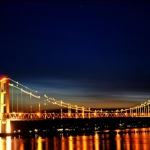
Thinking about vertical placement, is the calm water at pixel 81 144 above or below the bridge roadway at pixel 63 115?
below

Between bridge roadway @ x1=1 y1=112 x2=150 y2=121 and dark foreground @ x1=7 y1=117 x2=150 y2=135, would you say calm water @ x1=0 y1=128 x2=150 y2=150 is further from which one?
dark foreground @ x1=7 y1=117 x2=150 y2=135

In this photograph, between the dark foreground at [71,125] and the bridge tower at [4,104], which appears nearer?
the bridge tower at [4,104]

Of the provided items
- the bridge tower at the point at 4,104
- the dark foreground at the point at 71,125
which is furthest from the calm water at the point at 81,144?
the dark foreground at the point at 71,125

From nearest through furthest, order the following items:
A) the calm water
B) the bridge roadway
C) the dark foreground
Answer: the calm water → the bridge roadway → the dark foreground

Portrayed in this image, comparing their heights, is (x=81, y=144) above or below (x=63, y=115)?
below

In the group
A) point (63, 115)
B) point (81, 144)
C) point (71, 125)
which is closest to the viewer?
point (81, 144)

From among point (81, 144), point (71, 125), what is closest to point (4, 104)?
point (81, 144)

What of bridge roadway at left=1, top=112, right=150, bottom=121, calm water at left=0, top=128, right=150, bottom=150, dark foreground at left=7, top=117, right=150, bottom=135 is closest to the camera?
calm water at left=0, top=128, right=150, bottom=150

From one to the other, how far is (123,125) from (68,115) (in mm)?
50628

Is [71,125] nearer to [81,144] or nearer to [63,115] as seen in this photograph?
[63,115]

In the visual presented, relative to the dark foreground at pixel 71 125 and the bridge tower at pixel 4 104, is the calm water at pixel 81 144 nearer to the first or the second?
the bridge tower at pixel 4 104

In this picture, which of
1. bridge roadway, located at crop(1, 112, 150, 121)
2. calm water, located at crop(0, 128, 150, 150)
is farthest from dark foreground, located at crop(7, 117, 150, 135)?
calm water, located at crop(0, 128, 150, 150)

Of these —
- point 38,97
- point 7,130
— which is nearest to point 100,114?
point 38,97

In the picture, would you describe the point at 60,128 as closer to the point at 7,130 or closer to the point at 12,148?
the point at 7,130
